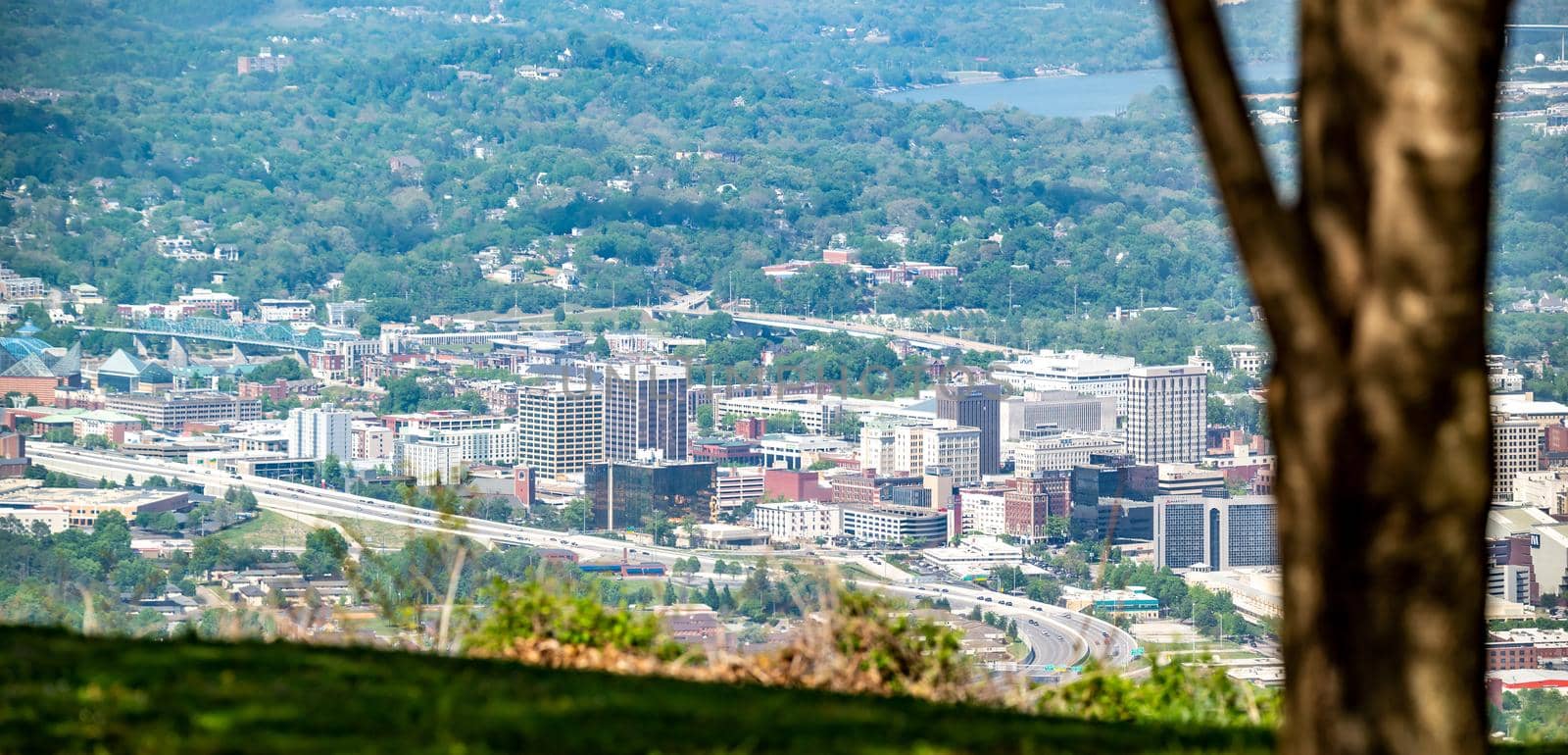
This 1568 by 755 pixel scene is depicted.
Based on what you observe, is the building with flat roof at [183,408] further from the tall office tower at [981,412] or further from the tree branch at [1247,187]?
the tree branch at [1247,187]

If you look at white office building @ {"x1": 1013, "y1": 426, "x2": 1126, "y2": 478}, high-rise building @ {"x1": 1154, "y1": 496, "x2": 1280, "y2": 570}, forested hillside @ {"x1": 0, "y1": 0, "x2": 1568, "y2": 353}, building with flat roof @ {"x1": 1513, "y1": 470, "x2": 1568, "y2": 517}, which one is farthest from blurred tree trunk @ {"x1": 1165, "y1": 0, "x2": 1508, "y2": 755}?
forested hillside @ {"x1": 0, "y1": 0, "x2": 1568, "y2": 353}

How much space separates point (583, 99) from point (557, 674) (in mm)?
47989

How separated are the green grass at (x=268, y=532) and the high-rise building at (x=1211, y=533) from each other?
835 centimetres

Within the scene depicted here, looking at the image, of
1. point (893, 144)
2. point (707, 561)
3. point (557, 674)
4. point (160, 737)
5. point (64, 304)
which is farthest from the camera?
point (893, 144)

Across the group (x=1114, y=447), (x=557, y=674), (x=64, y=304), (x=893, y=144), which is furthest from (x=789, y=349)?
(x=557, y=674)

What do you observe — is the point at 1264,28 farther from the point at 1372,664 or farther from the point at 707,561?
the point at 1372,664

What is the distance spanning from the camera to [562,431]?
1054 inches

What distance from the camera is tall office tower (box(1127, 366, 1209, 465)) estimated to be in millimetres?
27250

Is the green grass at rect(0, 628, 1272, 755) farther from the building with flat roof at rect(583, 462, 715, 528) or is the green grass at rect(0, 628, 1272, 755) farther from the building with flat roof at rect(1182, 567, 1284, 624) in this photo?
the building with flat roof at rect(583, 462, 715, 528)

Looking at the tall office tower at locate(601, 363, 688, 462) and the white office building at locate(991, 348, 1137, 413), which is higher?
the white office building at locate(991, 348, 1137, 413)

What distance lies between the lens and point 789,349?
3494 cm

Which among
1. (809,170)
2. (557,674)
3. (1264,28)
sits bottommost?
(557,674)

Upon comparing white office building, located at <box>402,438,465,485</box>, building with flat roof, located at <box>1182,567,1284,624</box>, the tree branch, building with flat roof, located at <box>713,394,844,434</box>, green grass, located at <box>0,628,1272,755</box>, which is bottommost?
building with flat roof, located at <box>1182,567,1284,624</box>

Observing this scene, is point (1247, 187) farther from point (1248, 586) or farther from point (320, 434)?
point (320, 434)
